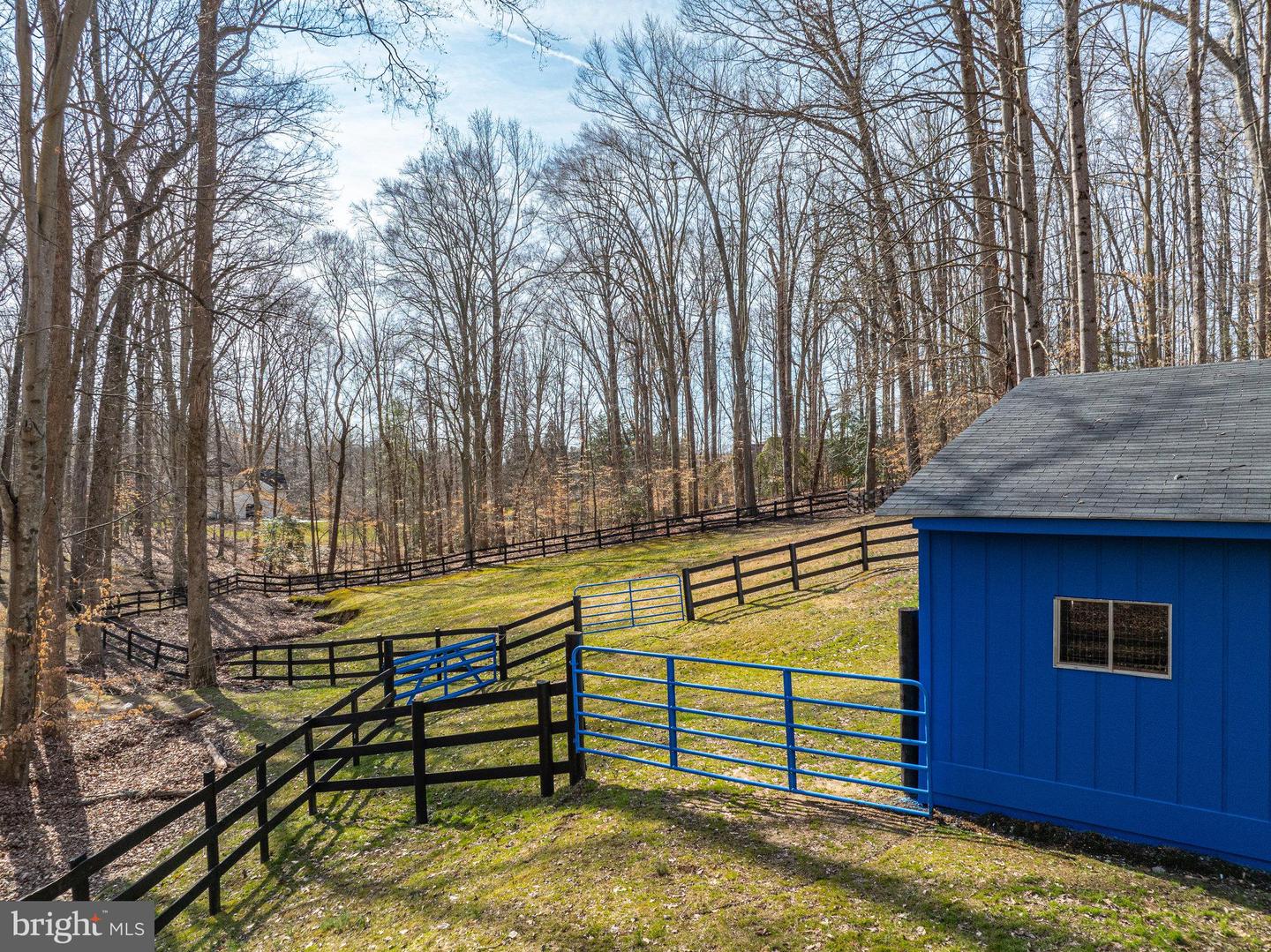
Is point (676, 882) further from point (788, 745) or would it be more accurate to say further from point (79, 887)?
point (79, 887)

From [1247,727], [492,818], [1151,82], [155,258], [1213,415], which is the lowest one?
[492,818]

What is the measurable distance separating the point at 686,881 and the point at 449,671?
250 inches

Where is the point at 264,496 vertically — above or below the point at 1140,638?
below

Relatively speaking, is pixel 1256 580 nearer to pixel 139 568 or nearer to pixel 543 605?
pixel 543 605

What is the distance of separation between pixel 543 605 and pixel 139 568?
76.5 feet

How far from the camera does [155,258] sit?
1881 centimetres

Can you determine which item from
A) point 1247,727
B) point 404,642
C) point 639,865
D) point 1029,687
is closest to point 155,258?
point 404,642

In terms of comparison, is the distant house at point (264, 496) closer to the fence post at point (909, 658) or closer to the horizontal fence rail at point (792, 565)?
the horizontal fence rail at point (792, 565)

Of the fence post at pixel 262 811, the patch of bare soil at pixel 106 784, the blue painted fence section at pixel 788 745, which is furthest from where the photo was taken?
the patch of bare soil at pixel 106 784

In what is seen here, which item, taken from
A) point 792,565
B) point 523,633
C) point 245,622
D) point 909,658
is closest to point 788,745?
point 909,658

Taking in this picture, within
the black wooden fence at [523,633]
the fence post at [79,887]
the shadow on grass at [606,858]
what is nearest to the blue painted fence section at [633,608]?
the black wooden fence at [523,633]

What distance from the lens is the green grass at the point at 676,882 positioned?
443 cm

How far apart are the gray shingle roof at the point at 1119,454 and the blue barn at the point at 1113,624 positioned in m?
0.02

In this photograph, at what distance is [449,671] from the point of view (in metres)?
10.6
